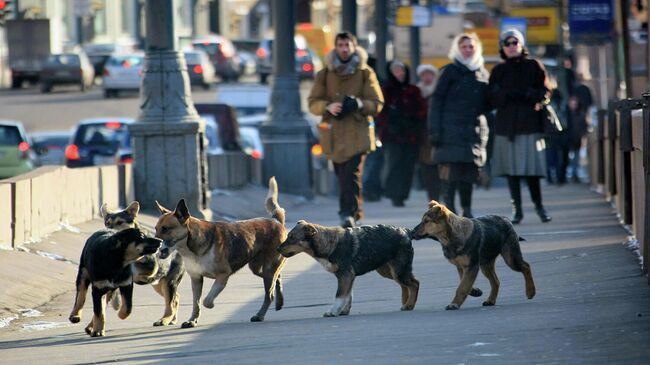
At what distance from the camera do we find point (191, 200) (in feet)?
61.4

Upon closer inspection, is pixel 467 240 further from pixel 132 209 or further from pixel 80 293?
pixel 80 293

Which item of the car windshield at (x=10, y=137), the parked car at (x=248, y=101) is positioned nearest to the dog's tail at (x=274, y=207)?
the car windshield at (x=10, y=137)

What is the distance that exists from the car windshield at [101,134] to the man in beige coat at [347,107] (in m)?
15.0

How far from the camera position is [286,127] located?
25406 millimetres

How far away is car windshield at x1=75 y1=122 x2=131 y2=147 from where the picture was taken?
109 feet

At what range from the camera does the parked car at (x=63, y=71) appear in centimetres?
6688

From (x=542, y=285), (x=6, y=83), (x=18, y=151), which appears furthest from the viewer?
(x=6, y=83)

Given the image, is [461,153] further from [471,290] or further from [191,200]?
[471,290]

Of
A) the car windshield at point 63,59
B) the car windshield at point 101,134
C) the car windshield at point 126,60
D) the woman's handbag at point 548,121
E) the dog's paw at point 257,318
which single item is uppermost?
the car windshield at point 63,59

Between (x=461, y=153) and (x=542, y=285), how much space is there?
5184mm

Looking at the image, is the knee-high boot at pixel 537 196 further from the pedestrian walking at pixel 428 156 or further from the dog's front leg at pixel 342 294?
the dog's front leg at pixel 342 294

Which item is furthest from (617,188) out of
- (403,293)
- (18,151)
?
(18,151)

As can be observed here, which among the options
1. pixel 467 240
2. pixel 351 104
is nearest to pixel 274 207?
pixel 467 240

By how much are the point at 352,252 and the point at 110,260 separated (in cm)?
156
